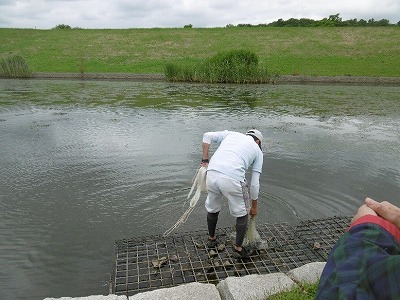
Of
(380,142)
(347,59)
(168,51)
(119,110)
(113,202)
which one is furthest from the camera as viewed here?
(168,51)

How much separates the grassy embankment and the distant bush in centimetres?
342

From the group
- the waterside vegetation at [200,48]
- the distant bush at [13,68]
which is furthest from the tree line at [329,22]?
the distant bush at [13,68]

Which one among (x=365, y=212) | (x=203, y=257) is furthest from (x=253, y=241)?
(x=365, y=212)

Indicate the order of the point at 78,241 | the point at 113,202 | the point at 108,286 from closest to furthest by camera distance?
the point at 108,286 → the point at 78,241 → the point at 113,202

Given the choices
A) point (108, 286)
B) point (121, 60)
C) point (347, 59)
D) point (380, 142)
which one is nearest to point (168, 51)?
point (121, 60)

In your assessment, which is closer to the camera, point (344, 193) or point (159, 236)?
point (159, 236)

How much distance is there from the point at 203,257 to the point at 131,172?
4.08 m

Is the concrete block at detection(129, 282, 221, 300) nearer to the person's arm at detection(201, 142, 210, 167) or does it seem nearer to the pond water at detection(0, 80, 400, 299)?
the pond water at detection(0, 80, 400, 299)

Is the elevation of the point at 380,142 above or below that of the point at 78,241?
below

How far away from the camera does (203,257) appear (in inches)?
197

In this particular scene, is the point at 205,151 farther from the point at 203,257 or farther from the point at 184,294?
the point at 184,294

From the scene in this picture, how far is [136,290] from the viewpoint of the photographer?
4.20 metres

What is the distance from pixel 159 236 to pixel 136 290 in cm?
140

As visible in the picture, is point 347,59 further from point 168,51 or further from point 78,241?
point 78,241
